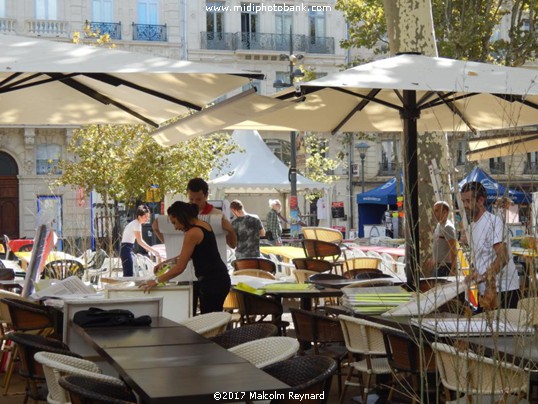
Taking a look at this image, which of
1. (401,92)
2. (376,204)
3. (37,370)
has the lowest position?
(376,204)

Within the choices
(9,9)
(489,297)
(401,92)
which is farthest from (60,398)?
(9,9)

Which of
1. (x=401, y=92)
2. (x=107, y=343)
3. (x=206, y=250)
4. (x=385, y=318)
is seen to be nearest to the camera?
(x=107, y=343)

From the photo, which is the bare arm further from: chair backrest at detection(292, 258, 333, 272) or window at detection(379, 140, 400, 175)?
window at detection(379, 140, 400, 175)

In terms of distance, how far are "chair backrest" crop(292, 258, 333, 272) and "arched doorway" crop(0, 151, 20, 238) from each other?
29.5m

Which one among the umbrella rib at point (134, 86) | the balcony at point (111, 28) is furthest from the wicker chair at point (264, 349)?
the balcony at point (111, 28)

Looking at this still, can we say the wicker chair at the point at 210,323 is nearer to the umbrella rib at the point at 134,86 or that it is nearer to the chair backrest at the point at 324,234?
the umbrella rib at the point at 134,86

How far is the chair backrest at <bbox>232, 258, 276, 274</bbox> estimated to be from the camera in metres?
12.3

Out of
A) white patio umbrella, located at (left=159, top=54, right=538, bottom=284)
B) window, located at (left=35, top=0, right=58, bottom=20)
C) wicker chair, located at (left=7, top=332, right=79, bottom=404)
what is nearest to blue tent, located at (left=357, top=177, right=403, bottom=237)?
window, located at (left=35, top=0, right=58, bottom=20)

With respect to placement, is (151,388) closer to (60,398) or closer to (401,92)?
(60,398)

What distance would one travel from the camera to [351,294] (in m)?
7.51

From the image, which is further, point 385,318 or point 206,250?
point 206,250

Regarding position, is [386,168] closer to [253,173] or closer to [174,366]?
[253,173]

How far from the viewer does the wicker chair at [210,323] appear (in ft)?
21.8

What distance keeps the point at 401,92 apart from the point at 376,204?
21.2 meters
